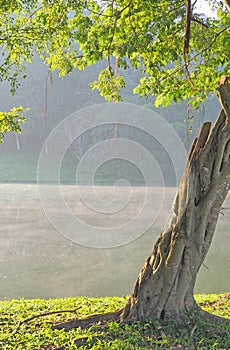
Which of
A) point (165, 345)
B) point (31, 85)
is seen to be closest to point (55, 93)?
point (31, 85)

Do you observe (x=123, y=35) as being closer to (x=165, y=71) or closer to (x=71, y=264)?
(x=165, y=71)

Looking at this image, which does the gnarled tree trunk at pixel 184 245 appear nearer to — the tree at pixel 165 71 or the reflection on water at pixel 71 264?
the tree at pixel 165 71

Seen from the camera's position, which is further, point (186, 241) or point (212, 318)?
point (212, 318)

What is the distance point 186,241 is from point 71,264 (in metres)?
5.83

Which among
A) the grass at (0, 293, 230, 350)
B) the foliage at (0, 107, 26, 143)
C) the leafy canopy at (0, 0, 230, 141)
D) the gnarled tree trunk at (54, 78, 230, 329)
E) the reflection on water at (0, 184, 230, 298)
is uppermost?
the leafy canopy at (0, 0, 230, 141)

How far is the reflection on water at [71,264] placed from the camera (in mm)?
7926

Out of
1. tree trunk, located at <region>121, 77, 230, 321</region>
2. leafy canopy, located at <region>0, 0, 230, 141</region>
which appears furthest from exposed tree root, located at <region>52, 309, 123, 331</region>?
leafy canopy, located at <region>0, 0, 230, 141</region>

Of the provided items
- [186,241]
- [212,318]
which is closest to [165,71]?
[186,241]

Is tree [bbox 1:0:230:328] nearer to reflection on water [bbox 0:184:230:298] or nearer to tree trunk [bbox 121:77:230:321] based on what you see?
tree trunk [bbox 121:77:230:321]

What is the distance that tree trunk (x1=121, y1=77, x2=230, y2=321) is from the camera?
416cm

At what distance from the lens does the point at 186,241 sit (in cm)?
419

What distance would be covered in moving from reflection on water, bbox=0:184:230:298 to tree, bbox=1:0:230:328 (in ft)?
10.1

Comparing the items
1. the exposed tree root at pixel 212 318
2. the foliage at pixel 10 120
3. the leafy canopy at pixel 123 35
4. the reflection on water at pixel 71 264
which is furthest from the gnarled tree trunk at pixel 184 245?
the reflection on water at pixel 71 264

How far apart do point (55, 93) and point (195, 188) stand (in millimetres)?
53646
